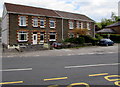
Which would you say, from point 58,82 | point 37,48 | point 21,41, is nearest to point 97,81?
point 58,82

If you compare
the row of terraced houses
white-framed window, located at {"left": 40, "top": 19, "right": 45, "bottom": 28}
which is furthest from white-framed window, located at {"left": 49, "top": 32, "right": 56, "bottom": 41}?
white-framed window, located at {"left": 40, "top": 19, "right": 45, "bottom": 28}

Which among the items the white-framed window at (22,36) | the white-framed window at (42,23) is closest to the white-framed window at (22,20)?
the white-framed window at (22,36)

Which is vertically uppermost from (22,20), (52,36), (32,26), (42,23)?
(22,20)

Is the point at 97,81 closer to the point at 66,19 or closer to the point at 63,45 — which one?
the point at 63,45

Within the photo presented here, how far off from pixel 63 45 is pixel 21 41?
8352 mm

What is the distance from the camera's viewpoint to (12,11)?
2034cm

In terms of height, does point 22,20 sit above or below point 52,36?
above

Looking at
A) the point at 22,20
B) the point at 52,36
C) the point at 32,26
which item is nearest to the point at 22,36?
the point at 32,26

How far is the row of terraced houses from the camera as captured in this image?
20400 millimetres

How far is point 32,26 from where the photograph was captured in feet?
72.5

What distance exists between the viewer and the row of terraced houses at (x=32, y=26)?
66.9 feet

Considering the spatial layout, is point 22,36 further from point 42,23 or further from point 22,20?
point 42,23

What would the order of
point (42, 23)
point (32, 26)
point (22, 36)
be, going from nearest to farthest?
point (22, 36), point (32, 26), point (42, 23)

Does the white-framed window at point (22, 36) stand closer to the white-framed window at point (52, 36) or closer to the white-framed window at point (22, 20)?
the white-framed window at point (22, 20)
